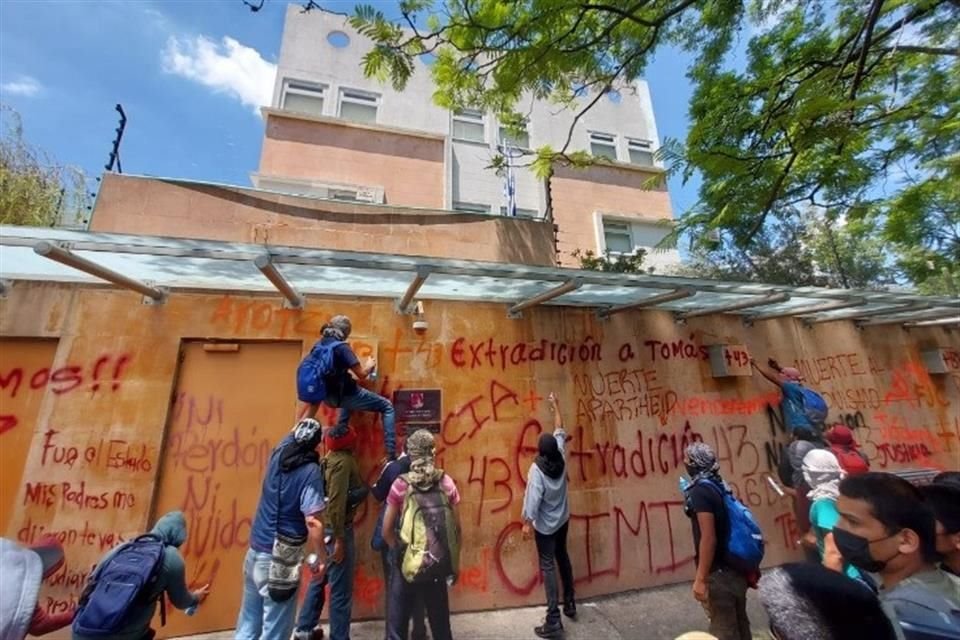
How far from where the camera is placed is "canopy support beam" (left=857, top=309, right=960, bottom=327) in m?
5.77

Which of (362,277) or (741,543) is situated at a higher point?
(362,277)

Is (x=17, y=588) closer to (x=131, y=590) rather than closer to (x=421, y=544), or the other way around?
(x=131, y=590)

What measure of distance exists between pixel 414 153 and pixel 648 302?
8142 millimetres

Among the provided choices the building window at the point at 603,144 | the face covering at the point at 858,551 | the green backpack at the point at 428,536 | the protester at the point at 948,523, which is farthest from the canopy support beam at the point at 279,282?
the building window at the point at 603,144

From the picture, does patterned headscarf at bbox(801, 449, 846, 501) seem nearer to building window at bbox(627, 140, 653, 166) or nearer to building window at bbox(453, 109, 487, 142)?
building window at bbox(453, 109, 487, 142)

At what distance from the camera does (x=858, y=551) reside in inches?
66.6

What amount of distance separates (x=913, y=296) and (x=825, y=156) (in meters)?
2.18

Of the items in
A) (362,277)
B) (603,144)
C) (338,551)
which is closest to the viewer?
(338,551)

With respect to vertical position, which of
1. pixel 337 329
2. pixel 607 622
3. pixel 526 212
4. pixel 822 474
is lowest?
pixel 607 622

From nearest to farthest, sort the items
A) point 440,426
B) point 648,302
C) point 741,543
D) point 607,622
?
point 741,543 < point 607,622 < point 440,426 < point 648,302

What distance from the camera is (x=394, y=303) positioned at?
4.43m

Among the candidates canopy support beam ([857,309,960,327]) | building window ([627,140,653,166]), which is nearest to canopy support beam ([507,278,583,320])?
canopy support beam ([857,309,960,327])

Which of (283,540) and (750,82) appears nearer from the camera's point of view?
(283,540)

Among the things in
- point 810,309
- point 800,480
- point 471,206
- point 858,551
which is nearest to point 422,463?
point 858,551
